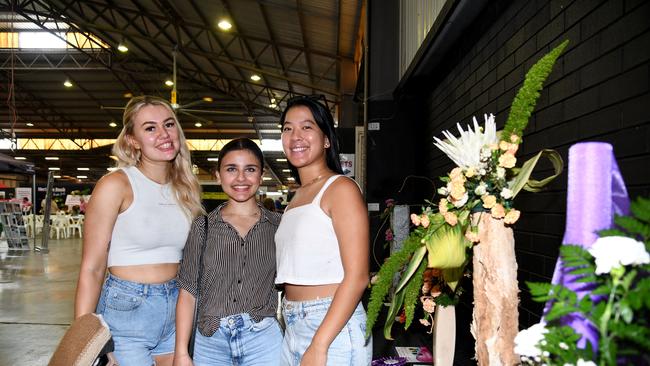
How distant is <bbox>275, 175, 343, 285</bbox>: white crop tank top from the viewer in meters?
1.57

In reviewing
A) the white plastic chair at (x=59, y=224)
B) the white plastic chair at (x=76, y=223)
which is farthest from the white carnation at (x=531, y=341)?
the white plastic chair at (x=76, y=223)

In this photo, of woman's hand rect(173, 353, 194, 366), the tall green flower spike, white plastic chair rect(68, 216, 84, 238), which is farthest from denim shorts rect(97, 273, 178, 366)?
white plastic chair rect(68, 216, 84, 238)

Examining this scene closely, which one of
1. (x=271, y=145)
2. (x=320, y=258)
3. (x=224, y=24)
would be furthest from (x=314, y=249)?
(x=271, y=145)

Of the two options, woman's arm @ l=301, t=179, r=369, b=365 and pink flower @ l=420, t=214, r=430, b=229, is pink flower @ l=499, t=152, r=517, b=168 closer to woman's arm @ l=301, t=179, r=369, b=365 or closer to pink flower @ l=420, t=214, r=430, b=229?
pink flower @ l=420, t=214, r=430, b=229

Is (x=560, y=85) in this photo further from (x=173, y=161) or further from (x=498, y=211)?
(x=173, y=161)

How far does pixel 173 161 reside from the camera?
221 centimetres

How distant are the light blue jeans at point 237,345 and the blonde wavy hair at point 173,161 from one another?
19.2 inches

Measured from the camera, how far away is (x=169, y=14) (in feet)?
37.8

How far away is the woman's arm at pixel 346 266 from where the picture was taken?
149 cm

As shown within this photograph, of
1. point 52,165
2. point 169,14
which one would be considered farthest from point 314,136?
point 52,165

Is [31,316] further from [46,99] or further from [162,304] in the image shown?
[46,99]

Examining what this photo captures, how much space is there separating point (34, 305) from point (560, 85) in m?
6.35

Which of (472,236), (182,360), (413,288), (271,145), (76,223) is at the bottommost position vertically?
(76,223)

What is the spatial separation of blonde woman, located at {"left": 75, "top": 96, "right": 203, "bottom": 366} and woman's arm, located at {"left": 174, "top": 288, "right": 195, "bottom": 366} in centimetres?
9
